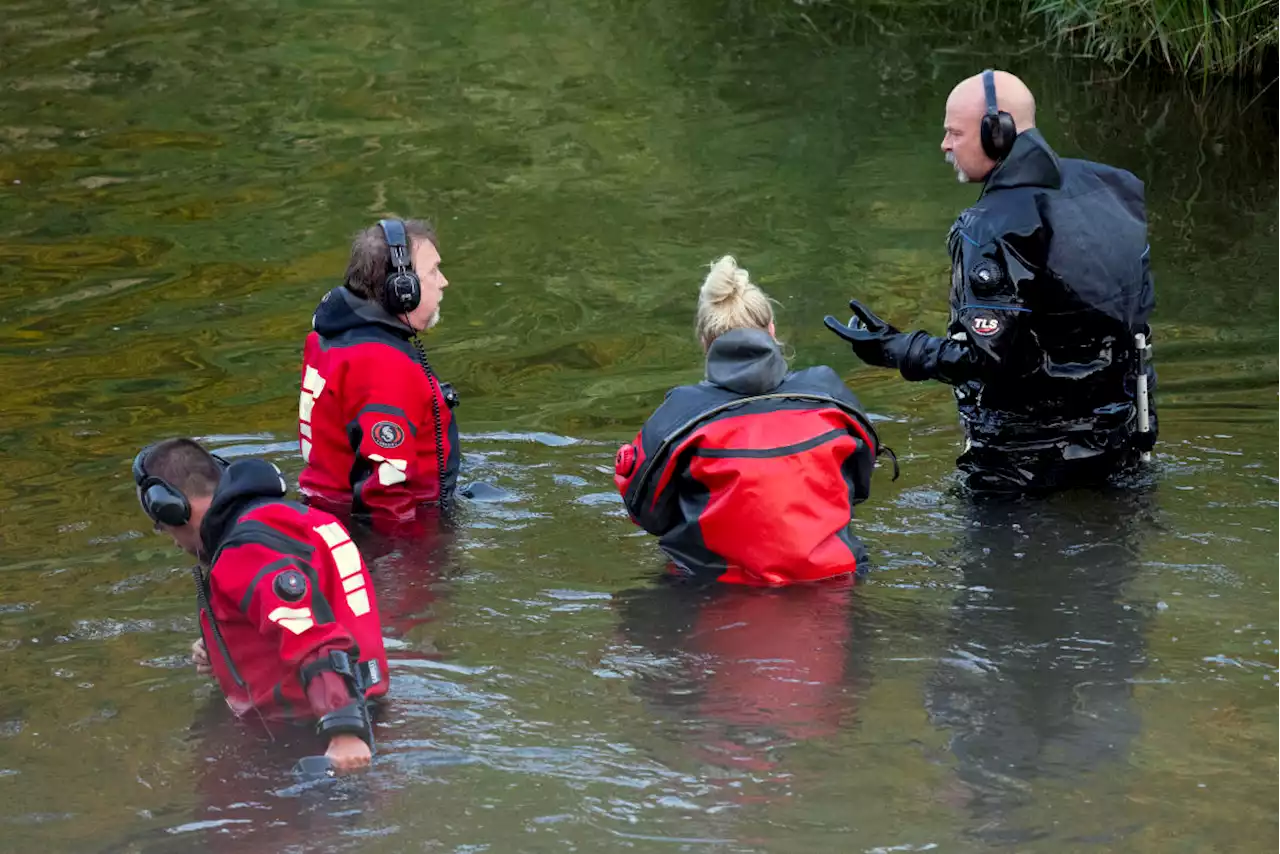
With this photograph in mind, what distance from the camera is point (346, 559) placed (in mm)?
5344

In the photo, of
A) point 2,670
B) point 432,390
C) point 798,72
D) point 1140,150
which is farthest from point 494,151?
point 2,670

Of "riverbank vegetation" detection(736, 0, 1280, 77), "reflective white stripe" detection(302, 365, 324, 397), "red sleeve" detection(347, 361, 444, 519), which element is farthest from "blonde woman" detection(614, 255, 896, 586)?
"riverbank vegetation" detection(736, 0, 1280, 77)

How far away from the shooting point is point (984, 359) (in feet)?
23.1

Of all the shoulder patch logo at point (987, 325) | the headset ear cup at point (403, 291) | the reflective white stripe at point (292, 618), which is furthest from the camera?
the headset ear cup at point (403, 291)

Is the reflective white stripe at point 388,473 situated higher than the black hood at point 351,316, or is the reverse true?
the black hood at point 351,316

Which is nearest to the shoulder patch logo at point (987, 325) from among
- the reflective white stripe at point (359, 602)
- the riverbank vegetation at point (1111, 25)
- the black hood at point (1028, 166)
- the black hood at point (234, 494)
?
the black hood at point (1028, 166)

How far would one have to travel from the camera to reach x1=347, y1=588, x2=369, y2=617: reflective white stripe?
17.7 ft

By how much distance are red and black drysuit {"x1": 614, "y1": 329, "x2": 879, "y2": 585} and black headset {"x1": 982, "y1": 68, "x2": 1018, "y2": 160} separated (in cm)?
122

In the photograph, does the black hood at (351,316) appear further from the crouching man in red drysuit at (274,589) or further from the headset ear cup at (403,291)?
the crouching man in red drysuit at (274,589)

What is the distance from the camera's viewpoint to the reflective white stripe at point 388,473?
7.49 meters

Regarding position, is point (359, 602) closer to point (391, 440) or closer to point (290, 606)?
point (290, 606)

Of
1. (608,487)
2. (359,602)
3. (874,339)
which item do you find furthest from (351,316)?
(359,602)

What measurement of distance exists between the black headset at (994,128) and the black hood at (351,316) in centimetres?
252

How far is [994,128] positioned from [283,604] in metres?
3.58
